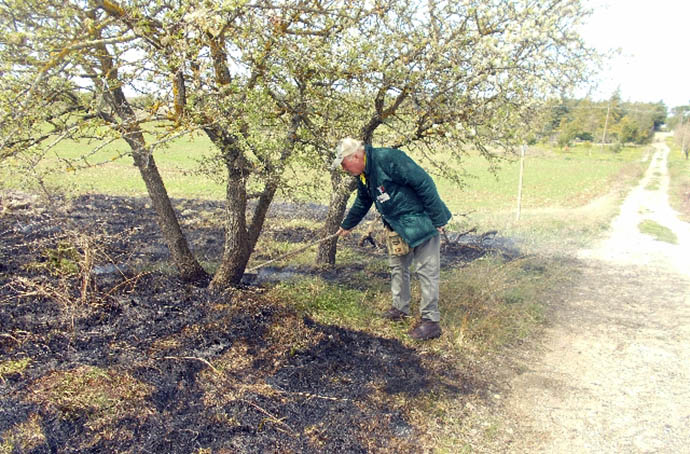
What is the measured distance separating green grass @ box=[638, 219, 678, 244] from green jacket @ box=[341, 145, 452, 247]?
970cm

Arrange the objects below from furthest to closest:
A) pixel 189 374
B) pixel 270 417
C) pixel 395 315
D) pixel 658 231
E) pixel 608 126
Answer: pixel 608 126 → pixel 658 231 → pixel 395 315 → pixel 189 374 → pixel 270 417

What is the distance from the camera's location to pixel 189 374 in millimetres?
3867

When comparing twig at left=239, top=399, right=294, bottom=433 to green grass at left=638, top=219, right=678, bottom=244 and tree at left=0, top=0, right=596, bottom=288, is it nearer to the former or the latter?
tree at left=0, top=0, right=596, bottom=288

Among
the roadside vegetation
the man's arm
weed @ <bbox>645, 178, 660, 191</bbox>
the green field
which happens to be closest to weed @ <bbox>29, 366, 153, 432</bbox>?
the roadside vegetation

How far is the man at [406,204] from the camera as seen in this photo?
461 centimetres

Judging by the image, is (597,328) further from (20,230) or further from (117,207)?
(117,207)

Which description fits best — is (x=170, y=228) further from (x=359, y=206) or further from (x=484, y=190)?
(x=484, y=190)

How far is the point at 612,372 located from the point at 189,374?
4019 mm

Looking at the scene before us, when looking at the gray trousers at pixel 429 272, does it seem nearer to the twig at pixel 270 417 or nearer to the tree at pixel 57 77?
the twig at pixel 270 417

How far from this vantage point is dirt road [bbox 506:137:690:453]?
366cm

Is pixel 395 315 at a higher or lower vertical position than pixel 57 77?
lower

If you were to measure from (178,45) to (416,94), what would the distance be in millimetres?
2564

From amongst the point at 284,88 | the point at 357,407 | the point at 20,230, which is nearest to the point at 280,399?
the point at 357,407

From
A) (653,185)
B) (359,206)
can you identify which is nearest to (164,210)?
(359,206)
